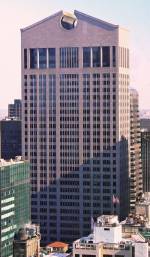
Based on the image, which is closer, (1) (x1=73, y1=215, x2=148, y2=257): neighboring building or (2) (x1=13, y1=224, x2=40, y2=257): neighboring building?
(1) (x1=73, y1=215, x2=148, y2=257): neighboring building

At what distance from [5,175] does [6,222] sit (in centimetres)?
1035

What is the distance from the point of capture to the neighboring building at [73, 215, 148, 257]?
18925 centimetres

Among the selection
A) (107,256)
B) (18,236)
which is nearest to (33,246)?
(18,236)

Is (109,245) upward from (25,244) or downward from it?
downward

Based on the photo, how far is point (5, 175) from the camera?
653 ft

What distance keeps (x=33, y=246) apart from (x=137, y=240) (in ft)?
74.9

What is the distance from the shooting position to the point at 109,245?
7628 inches

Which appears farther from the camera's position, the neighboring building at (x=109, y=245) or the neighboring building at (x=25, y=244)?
the neighboring building at (x=25, y=244)

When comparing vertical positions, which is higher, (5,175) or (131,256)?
(5,175)

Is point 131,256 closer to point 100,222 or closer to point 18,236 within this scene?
point 100,222

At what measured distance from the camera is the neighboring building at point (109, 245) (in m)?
189

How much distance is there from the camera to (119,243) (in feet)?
639

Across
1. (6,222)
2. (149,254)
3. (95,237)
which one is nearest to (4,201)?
(6,222)

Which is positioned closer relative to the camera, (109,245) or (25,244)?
(109,245)
